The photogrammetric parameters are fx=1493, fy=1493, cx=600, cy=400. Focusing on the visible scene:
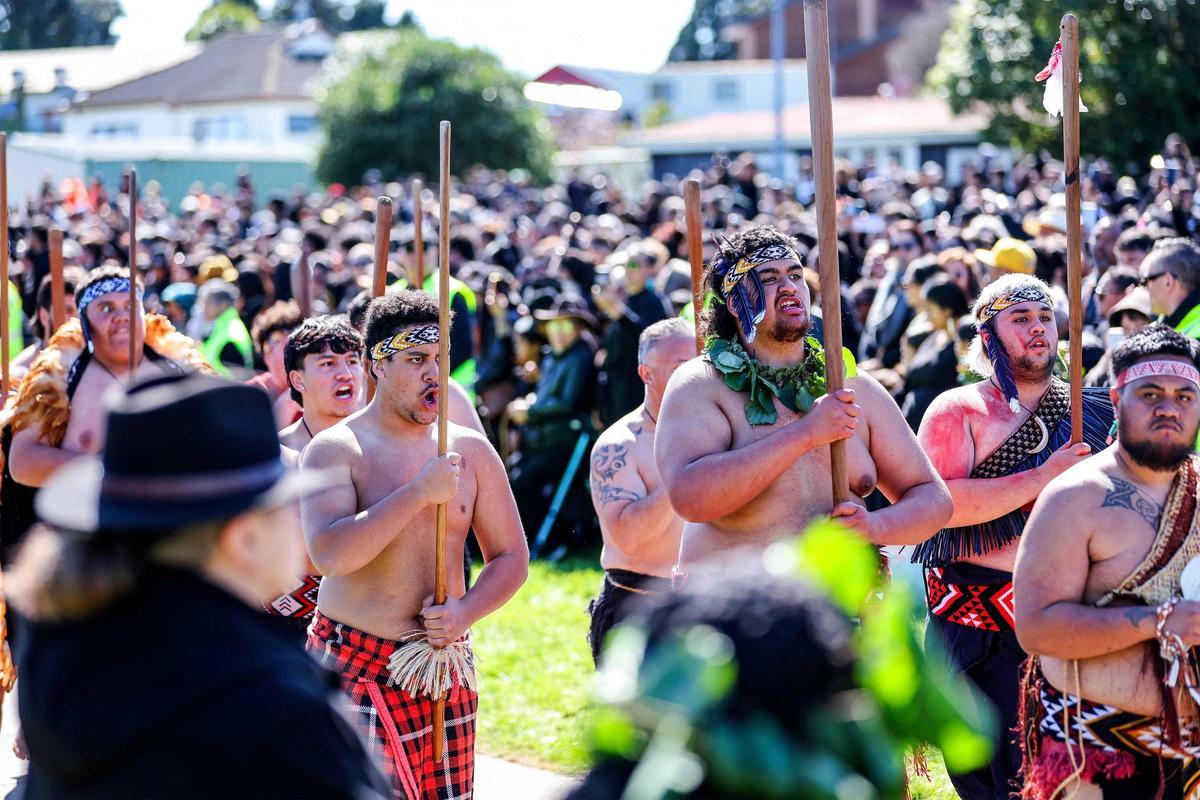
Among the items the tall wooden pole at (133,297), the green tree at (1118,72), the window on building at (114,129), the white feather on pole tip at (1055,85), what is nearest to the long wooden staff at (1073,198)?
the white feather on pole tip at (1055,85)

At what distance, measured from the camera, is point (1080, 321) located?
4.92 m

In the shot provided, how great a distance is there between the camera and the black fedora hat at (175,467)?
7.72 ft

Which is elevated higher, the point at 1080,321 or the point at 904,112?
the point at 904,112

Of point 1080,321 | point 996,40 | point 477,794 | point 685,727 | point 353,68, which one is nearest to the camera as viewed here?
point 685,727

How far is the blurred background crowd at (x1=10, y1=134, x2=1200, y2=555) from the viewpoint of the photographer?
811 cm

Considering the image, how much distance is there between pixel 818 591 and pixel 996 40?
27367 millimetres

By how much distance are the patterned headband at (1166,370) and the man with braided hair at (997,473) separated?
3.75ft

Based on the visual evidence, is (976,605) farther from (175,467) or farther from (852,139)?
(852,139)

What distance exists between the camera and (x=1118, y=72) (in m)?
24.5

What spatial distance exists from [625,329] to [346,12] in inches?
3637

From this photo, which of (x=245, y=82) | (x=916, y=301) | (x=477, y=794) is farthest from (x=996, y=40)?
(x=245, y=82)

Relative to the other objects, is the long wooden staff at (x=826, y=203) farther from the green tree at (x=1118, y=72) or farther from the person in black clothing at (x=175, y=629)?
the green tree at (x=1118, y=72)

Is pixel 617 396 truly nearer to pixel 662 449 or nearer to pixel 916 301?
pixel 916 301

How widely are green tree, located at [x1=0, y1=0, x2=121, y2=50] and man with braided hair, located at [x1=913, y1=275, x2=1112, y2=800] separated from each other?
93852 millimetres
